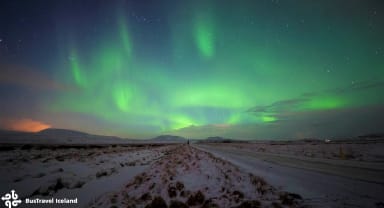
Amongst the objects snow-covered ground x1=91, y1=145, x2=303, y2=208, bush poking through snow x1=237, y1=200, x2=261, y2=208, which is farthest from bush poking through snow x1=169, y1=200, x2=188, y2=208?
bush poking through snow x1=237, y1=200, x2=261, y2=208

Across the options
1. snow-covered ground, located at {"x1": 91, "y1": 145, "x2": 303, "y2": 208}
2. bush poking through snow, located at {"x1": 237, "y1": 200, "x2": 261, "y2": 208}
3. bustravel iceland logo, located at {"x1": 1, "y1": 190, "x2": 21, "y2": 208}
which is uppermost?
bustravel iceland logo, located at {"x1": 1, "y1": 190, "x2": 21, "y2": 208}

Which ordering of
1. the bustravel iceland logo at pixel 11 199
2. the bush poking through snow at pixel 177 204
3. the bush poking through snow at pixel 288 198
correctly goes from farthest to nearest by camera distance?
the bustravel iceland logo at pixel 11 199, the bush poking through snow at pixel 177 204, the bush poking through snow at pixel 288 198

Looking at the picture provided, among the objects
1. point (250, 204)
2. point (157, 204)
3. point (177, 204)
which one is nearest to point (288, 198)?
point (250, 204)

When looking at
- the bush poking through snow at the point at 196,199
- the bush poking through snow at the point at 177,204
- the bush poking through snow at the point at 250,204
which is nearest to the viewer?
the bush poking through snow at the point at 250,204

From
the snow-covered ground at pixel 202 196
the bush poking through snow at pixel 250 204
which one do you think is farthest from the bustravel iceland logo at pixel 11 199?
the bush poking through snow at pixel 250 204

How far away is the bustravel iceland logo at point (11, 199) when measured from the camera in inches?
256

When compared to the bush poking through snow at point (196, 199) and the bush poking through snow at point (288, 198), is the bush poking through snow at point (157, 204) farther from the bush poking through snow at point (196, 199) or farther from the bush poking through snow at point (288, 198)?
the bush poking through snow at point (288, 198)

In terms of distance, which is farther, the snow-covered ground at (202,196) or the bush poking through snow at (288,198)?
the snow-covered ground at (202,196)

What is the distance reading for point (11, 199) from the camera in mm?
6934

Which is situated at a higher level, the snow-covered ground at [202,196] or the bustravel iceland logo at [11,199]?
the bustravel iceland logo at [11,199]

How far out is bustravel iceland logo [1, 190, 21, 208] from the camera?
6506 mm

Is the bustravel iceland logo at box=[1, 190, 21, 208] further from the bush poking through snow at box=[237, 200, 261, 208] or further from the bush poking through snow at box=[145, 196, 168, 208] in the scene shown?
the bush poking through snow at box=[237, 200, 261, 208]

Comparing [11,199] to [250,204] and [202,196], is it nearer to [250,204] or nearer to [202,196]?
[202,196]

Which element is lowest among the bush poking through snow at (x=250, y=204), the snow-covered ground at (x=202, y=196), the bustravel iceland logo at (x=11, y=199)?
the snow-covered ground at (x=202, y=196)
